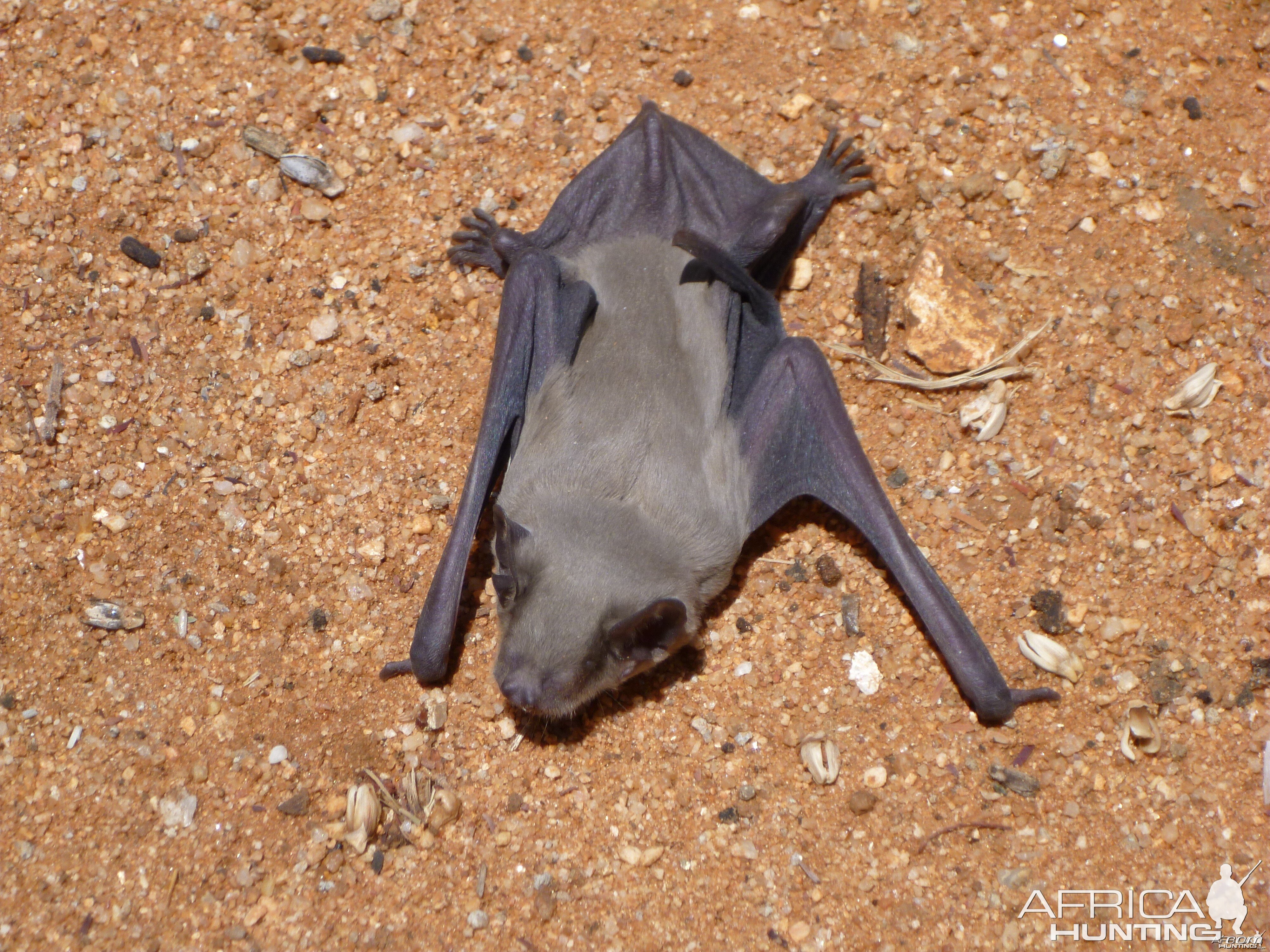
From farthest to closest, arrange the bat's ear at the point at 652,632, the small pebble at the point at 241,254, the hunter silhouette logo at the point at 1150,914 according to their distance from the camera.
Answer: the small pebble at the point at 241,254
the hunter silhouette logo at the point at 1150,914
the bat's ear at the point at 652,632

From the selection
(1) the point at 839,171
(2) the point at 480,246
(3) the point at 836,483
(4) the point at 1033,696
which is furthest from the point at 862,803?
(2) the point at 480,246

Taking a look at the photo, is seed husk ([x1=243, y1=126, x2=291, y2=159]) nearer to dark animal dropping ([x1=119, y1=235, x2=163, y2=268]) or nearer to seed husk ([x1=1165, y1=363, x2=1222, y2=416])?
dark animal dropping ([x1=119, y1=235, x2=163, y2=268])

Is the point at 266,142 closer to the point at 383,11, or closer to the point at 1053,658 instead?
the point at 383,11

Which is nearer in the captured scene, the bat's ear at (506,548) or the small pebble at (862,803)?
the bat's ear at (506,548)

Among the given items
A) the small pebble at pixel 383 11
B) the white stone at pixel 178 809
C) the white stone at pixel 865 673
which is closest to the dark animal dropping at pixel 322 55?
the small pebble at pixel 383 11

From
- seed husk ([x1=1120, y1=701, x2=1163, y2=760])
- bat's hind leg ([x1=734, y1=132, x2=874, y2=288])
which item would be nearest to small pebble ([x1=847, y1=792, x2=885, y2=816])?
seed husk ([x1=1120, y1=701, x2=1163, y2=760])

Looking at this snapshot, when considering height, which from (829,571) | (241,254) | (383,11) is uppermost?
(383,11)

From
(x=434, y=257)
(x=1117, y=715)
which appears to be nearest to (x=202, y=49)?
(x=434, y=257)

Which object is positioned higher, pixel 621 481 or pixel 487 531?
pixel 621 481

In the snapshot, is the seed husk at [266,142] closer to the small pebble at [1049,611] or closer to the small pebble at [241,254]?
the small pebble at [241,254]
